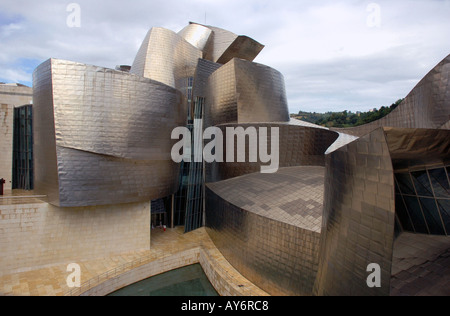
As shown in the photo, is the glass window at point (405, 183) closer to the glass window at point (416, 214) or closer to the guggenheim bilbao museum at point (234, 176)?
the guggenheim bilbao museum at point (234, 176)

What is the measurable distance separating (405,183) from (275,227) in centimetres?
472

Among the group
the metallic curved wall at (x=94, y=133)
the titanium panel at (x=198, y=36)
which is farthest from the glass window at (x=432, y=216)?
the titanium panel at (x=198, y=36)

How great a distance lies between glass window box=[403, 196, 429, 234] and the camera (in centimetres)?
564

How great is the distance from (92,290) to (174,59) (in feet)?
51.6

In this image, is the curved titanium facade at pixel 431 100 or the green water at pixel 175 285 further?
the curved titanium facade at pixel 431 100

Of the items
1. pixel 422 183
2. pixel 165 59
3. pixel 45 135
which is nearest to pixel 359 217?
pixel 422 183

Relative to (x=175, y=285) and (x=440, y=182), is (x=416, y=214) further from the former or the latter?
(x=175, y=285)

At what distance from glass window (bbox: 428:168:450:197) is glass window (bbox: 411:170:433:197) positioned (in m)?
0.09

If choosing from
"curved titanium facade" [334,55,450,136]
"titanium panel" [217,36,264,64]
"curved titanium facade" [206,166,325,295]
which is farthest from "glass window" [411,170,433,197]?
"titanium panel" [217,36,264,64]

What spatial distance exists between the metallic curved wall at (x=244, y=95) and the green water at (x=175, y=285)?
8402mm

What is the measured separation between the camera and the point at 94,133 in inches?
460

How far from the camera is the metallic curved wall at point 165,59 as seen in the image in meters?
19.7

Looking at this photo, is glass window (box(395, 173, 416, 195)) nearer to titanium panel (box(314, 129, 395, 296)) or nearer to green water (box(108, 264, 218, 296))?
titanium panel (box(314, 129, 395, 296))
